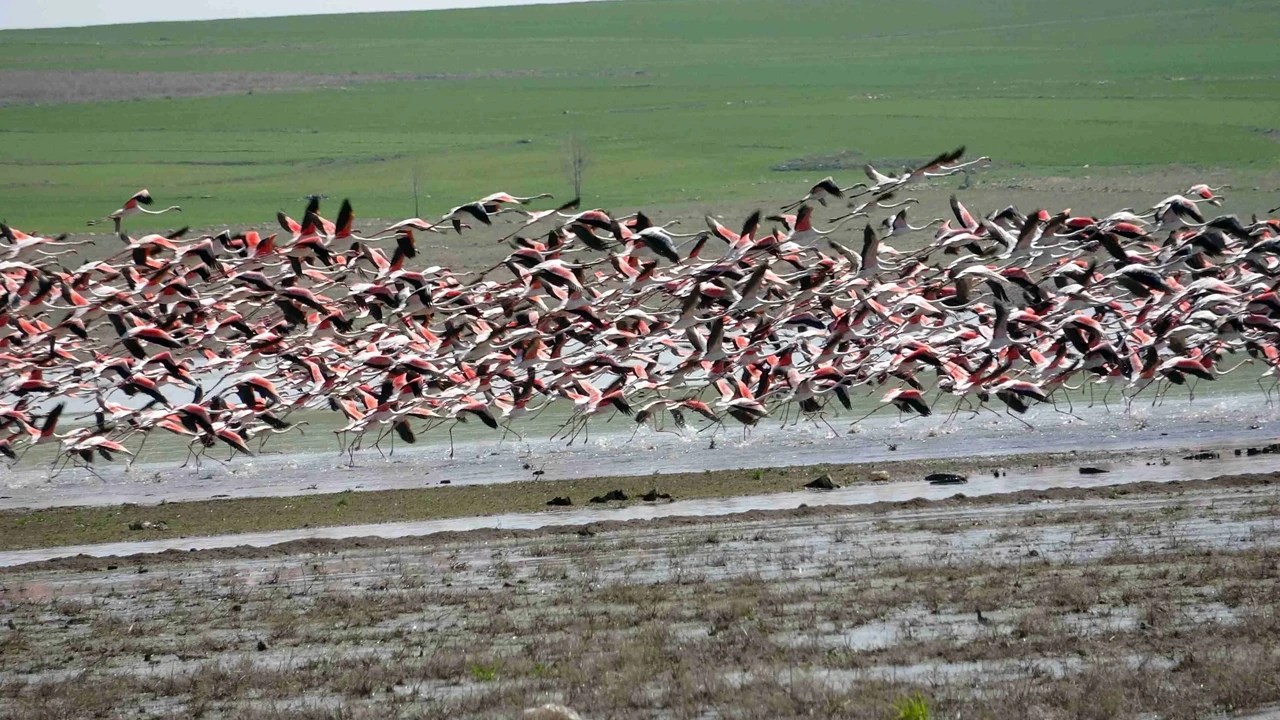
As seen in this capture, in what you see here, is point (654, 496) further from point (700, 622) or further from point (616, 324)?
point (700, 622)

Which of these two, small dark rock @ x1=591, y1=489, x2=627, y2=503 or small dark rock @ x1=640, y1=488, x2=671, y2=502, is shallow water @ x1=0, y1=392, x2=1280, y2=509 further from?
small dark rock @ x1=640, y1=488, x2=671, y2=502

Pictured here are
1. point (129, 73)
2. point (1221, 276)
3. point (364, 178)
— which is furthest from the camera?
point (129, 73)

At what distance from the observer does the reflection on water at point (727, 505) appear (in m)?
18.4

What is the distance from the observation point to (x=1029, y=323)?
23.2 meters

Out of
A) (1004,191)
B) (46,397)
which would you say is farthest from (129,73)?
(46,397)

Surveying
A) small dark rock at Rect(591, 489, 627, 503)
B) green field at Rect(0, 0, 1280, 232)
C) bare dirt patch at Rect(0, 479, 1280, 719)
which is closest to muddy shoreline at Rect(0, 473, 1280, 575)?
bare dirt patch at Rect(0, 479, 1280, 719)

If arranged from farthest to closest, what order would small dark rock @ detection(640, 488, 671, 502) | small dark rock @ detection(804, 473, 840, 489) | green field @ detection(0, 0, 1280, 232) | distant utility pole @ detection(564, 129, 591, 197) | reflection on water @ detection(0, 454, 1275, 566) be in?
green field @ detection(0, 0, 1280, 232) < distant utility pole @ detection(564, 129, 591, 197) < small dark rock @ detection(804, 473, 840, 489) < small dark rock @ detection(640, 488, 671, 502) < reflection on water @ detection(0, 454, 1275, 566)

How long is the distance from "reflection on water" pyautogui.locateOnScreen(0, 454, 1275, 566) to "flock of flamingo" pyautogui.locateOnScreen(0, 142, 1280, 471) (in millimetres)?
1988

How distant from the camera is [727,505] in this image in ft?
63.8

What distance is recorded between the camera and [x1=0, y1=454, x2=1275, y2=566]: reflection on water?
1842cm

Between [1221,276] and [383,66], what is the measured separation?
4094 inches

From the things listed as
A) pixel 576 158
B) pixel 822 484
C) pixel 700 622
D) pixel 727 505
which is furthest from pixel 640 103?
pixel 700 622

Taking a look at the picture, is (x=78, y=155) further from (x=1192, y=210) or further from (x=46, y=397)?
(x=1192, y=210)

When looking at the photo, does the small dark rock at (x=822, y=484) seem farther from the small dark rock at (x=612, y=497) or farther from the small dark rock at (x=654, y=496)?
the small dark rock at (x=612, y=497)
